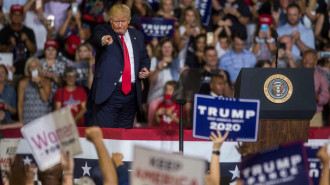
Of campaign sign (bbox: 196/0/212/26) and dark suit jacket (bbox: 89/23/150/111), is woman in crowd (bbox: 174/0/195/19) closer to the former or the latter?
campaign sign (bbox: 196/0/212/26)

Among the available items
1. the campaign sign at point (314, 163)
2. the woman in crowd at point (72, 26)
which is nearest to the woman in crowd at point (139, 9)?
the woman in crowd at point (72, 26)

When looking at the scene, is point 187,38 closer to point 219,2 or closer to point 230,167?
point 219,2

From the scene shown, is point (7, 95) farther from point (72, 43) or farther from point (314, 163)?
point (314, 163)

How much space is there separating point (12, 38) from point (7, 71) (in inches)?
27.4

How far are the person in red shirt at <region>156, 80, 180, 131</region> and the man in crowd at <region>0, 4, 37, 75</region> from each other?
1955mm

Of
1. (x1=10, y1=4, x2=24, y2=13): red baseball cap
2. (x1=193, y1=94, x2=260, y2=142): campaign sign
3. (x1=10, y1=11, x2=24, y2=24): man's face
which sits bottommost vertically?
(x1=193, y1=94, x2=260, y2=142): campaign sign

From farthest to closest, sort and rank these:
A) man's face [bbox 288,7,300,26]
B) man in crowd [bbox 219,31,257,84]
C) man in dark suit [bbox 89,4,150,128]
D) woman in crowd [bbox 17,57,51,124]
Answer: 1. man's face [bbox 288,7,300,26]
2. man in crowd [bbox 219,31,257,84]
3. woman in crowd [bbox 17,57,51,124]
4. man in dark suit [bbox 89,4,150,128]

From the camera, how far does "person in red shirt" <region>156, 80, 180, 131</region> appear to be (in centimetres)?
712

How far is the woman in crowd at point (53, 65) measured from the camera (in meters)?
7.83

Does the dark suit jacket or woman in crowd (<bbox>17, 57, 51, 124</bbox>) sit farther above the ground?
the dark suit jacket

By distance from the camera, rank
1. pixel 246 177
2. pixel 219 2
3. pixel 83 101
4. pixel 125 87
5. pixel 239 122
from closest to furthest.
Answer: pixel 246 177 < pixel 239 122 < pixel 125 87 < pixel 83 101 < pixel 219 2

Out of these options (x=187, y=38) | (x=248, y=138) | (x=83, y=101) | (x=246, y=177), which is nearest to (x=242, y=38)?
(x=187, y=38)

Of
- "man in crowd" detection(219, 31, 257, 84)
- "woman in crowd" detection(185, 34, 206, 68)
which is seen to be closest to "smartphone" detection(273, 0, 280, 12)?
"man in crowd" detection(219, 31, 257, 84)

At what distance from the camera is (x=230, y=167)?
5637 millimetres
